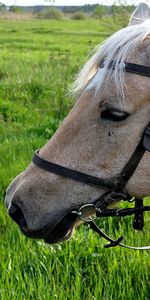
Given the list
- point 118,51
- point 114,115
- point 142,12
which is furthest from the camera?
point 142,12

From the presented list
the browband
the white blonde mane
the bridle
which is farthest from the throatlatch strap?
the browband

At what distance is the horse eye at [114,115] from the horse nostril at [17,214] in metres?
0.57

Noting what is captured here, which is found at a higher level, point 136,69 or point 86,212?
point 136,69

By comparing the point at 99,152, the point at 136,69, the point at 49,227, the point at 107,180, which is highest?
the point at 136,69

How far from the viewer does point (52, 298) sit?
277cm

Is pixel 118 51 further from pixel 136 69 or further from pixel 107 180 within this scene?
pixel 107 180

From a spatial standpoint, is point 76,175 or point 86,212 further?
point 86,212

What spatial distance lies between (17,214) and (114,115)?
2.12 ft

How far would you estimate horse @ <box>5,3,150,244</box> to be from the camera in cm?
219

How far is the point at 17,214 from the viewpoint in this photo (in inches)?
92.8

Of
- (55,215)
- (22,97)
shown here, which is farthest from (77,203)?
(22,97)

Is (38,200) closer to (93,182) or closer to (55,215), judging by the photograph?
(55,215)

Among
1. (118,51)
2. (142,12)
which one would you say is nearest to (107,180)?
(118,51)

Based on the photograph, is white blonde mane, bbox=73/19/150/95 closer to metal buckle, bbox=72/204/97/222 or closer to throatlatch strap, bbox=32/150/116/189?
throatlatch strap, bbox=32/150/116/189
